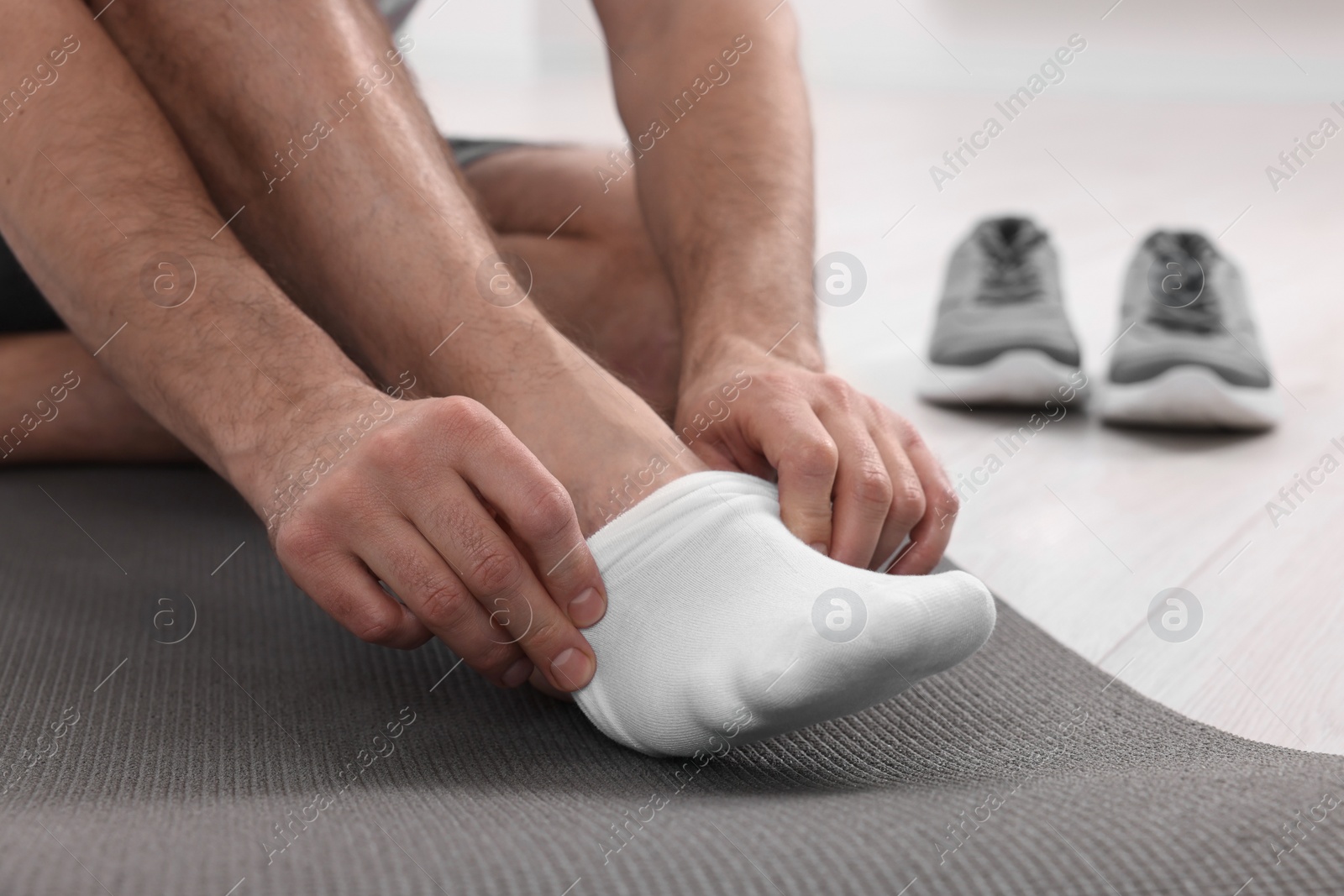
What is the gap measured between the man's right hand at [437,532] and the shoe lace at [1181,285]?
0.92 m

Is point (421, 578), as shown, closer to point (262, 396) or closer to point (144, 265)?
point (262, 396)

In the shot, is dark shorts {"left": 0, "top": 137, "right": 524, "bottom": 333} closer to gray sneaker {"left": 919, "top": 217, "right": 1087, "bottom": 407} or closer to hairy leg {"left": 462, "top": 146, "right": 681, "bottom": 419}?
hairy leg {"left": 462, "top": 146, "right": 681, "bottom": 419}

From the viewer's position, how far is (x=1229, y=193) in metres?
2.75

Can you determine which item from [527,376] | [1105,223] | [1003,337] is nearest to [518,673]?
[527,376]

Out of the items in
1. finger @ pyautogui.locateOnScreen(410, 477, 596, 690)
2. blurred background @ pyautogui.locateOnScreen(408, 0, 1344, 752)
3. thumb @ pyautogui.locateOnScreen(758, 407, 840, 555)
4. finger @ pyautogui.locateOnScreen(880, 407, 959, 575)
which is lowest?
blurred background @ pyautogui.locateOnScreen(408, 0, 1344, 752)

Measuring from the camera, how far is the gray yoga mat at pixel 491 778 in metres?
0.39

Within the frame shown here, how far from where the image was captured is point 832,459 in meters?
0.59

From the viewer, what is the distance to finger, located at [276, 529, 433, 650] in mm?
522

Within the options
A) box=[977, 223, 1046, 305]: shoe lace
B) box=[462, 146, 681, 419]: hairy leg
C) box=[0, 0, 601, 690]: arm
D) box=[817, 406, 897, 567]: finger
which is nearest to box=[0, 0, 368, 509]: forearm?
box=[0, 0, 601, 690]: arm

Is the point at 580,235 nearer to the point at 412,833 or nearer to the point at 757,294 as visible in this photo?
the point at 757,294

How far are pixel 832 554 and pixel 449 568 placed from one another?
7.3 inches

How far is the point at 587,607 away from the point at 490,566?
6 cm

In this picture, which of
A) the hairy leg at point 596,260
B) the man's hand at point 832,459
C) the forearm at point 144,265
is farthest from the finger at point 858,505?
the hairy leg at point 596,260

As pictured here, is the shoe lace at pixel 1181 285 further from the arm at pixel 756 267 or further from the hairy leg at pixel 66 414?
the hairy leg at pixel 66 414
